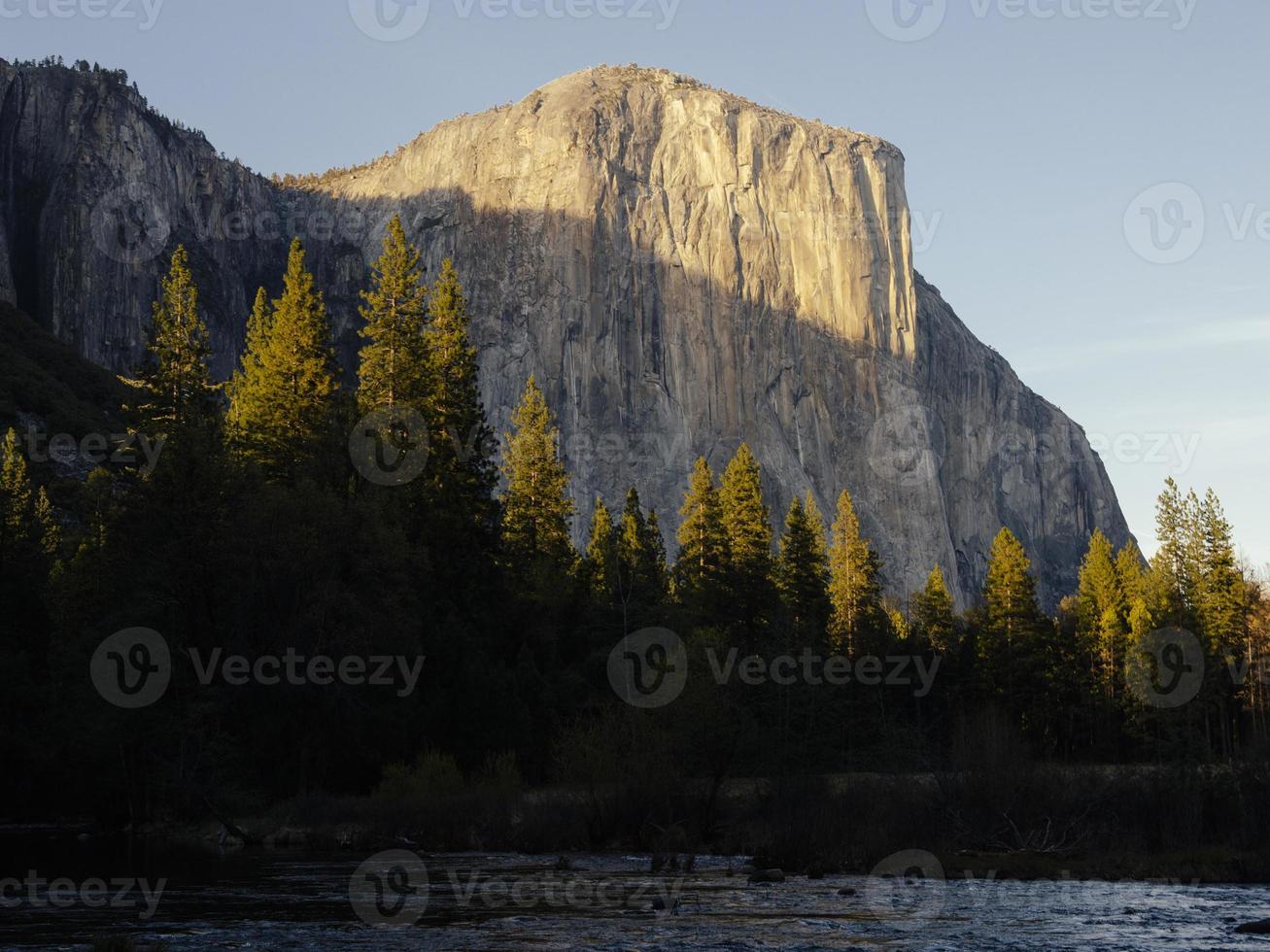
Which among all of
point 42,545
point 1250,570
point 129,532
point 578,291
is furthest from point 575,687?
point 578,291

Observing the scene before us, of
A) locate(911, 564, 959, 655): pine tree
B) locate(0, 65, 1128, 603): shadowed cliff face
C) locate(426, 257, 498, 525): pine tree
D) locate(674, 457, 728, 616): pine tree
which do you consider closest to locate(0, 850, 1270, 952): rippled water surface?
locate(426, 257, 498, 525): pine tree

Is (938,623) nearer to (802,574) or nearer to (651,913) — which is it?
(802,574)

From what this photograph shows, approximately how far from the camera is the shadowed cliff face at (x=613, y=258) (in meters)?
138

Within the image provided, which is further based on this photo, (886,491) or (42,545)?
(886,491)

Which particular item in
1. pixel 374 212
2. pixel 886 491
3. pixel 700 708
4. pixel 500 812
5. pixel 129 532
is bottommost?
pixel 500 812

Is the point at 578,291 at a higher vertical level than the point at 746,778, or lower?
higher

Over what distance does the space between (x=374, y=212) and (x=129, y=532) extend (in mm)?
130065

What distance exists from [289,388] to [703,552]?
2530 centimetres

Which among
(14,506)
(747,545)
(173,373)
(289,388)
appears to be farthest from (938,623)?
(14,506)

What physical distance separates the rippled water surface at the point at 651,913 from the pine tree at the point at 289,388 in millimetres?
27326

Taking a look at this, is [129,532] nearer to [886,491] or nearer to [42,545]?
[42,545]

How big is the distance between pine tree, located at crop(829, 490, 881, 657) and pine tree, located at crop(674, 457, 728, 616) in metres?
8.42

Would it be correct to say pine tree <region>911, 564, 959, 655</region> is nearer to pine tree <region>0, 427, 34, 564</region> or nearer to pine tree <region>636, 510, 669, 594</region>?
pine tree <region>636, 510, 669, 594</region>

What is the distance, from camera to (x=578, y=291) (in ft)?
480
